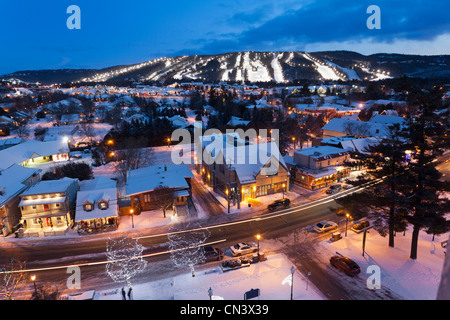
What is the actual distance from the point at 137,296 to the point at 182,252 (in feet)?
17.4

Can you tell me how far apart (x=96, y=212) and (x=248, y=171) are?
1666 centimetres

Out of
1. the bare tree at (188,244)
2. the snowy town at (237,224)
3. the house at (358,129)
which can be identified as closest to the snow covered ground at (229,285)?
the snowy town at (237,224)

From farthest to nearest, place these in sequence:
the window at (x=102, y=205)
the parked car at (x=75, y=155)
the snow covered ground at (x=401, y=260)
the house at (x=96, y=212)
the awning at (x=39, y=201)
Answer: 1. the parked car at (x=75, y=155)
2. the window at (x=102, y=205)
3. the awning at (x=39, y=201)
4. the house at (x=96, y=212)
5. the snow covered ground at (x=401, y=260)

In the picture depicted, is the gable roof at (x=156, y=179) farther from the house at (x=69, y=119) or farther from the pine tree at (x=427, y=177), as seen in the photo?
the house at (x=69, y=119)

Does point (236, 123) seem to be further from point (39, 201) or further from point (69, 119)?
point (39, 201)

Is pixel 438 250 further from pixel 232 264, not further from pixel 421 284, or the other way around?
pixel 232 264

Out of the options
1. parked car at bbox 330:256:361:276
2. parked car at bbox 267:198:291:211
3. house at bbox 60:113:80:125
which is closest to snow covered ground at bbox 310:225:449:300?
parked car at bbox 330:256:361:276

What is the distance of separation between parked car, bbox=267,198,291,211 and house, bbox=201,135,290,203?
325cm

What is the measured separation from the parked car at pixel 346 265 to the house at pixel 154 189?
49.9 ft

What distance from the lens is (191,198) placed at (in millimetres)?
31922

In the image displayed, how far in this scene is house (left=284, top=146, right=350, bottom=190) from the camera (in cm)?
3475

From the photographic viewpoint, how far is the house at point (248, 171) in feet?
102

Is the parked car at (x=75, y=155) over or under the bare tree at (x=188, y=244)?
over
